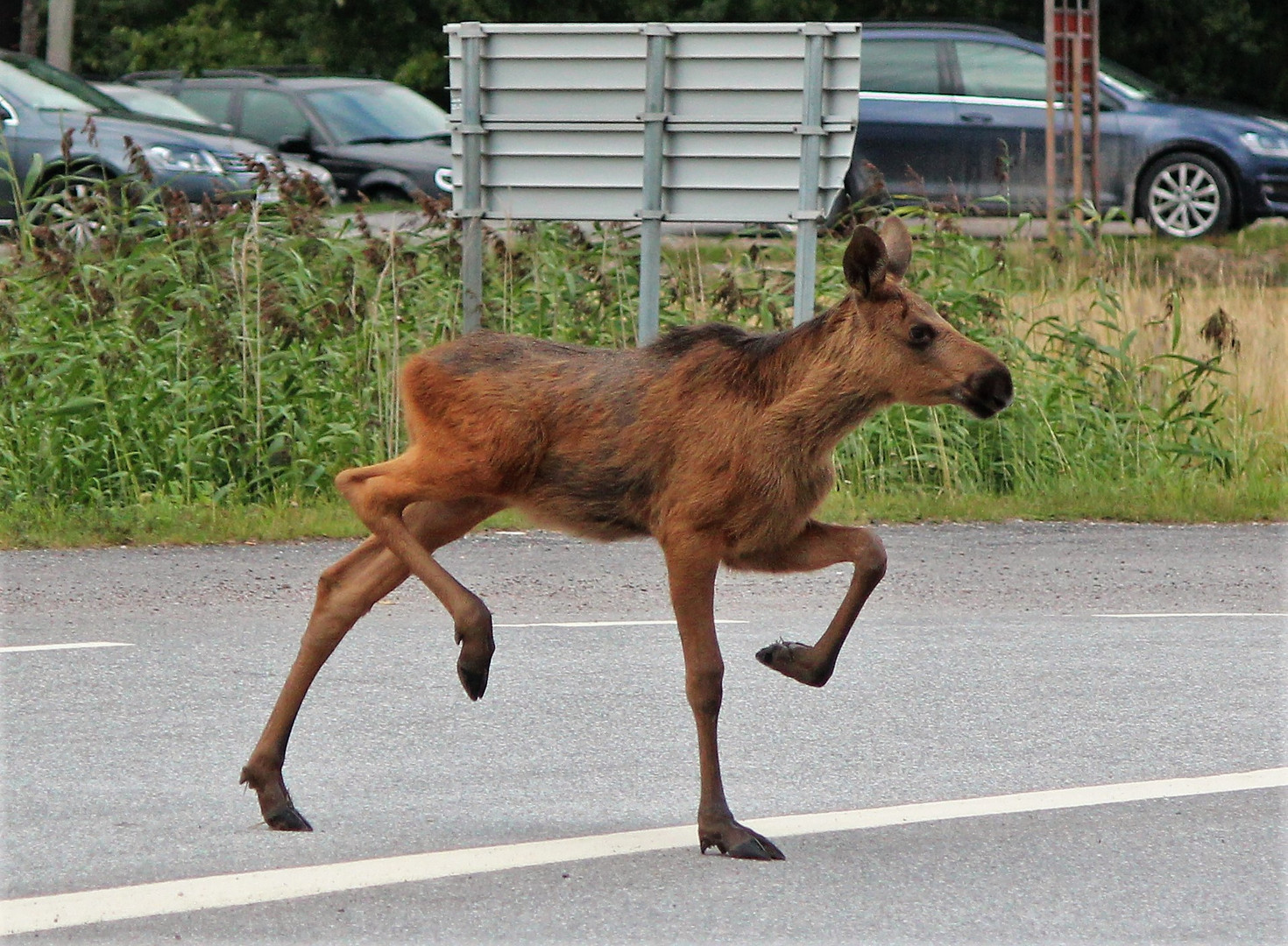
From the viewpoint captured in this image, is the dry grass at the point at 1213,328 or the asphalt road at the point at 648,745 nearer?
the asphalt road at the point at 648,745

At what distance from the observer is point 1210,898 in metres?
4.63

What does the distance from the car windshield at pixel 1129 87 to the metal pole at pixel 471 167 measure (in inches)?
360

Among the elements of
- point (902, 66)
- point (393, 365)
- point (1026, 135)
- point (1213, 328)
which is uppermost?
point (902, 66)

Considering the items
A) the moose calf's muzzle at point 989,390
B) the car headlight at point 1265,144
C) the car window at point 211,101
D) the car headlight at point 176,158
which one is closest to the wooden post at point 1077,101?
the car headlight at point 1265,144

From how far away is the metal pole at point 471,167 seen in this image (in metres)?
11.0

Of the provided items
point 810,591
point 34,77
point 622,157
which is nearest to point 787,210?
point 622,157

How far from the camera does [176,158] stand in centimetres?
1622

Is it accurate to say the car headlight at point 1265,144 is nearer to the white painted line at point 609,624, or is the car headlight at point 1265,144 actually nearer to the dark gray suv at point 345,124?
the dark gray suv at point 345,124

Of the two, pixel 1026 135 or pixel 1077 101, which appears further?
pixel 1026 135

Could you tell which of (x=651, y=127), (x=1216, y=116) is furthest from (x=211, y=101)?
(x=651, y=127)

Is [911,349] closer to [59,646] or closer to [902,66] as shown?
[59,646]

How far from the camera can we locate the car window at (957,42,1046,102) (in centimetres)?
1794

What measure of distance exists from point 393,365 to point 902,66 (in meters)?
9.03

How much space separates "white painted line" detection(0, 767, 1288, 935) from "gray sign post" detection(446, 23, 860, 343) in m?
5.48
